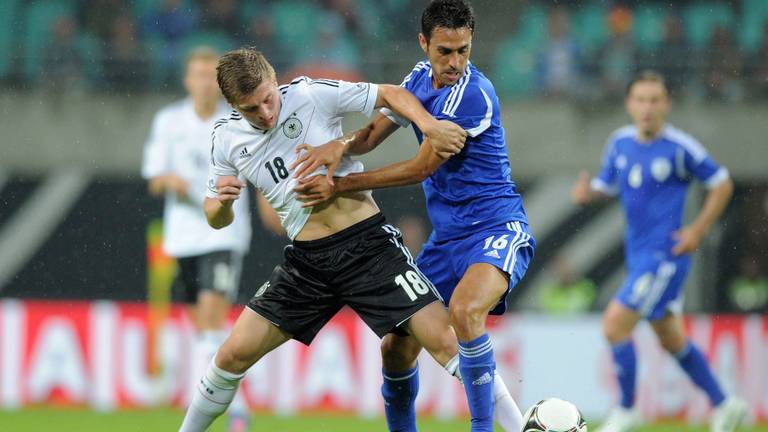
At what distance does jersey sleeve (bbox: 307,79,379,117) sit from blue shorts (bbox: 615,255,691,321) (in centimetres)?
306

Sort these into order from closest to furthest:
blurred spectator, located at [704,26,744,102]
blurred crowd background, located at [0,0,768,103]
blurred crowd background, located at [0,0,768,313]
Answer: blurred crowd background, located at [0,0,768,313] < blurred spectator, located at [704,26,744,102] < blurred crowd background, located at [0,0,768,103]

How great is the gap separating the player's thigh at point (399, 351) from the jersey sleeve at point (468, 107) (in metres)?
1.00

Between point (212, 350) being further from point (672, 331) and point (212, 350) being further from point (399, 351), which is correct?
point (672, 331)

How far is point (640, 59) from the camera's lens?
10.8m

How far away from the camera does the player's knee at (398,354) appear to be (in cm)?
529

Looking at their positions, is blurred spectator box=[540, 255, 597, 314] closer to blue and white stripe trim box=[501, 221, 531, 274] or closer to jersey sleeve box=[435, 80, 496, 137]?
blue and white stripe trim box=[501, 221, 531, 274]

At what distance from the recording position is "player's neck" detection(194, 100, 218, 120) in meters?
7.67

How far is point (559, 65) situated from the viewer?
435 inches

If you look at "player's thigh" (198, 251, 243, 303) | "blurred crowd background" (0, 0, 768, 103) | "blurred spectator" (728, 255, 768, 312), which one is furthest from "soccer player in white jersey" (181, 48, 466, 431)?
"blurred spectator" (728, 255, 768, 312)

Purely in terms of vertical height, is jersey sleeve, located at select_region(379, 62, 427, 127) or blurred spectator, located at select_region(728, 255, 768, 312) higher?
jersey sleeve, located at select_region(379, 62, 427, 127)

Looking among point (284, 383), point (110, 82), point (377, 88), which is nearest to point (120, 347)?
point (284, 383)

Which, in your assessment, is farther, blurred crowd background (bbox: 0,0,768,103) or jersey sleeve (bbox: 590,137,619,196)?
blurred crowd background (bbox: 0,0,768,103)

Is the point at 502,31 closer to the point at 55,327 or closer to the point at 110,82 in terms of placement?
the point at 110,82

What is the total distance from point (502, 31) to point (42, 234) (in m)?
5.86
